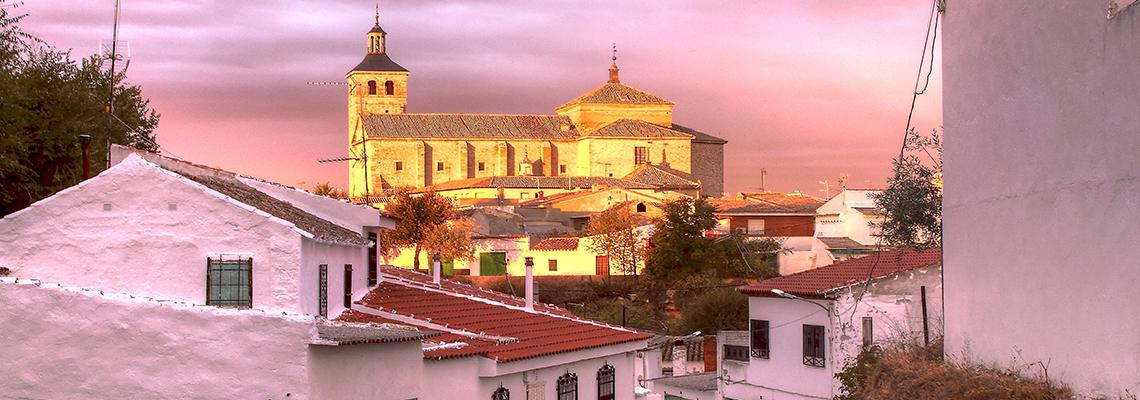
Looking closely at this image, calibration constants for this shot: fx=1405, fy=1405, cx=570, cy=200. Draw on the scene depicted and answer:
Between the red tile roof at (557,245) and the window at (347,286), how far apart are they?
4682 cm

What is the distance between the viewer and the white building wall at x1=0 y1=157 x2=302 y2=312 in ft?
53.9

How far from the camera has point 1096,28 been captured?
8227 millimetres

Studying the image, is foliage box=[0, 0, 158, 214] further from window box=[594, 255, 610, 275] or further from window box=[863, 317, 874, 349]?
window box=[594, 255, 610, 275]

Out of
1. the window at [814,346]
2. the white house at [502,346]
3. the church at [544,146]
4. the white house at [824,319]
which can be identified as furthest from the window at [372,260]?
the church at [544,146]

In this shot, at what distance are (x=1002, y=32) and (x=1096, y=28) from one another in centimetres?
222

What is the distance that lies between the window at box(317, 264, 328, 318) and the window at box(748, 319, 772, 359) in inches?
568

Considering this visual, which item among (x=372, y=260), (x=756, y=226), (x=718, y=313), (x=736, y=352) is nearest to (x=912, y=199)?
(x=372, y=260)

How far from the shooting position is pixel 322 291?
18.2 meters

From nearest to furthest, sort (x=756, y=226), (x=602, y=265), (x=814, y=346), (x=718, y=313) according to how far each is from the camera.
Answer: (x=814, y=346)
(x=718, y=313)
(x=602, y=265)
(x=756, y=226)

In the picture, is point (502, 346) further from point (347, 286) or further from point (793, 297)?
point (793, 297)

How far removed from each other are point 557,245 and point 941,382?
57.5 meters

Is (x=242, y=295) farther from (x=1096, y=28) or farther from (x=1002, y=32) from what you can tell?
(x=1096, y=28)

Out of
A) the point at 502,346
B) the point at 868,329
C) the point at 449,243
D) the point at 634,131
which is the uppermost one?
the point at 634,131

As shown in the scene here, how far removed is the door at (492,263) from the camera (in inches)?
2702
